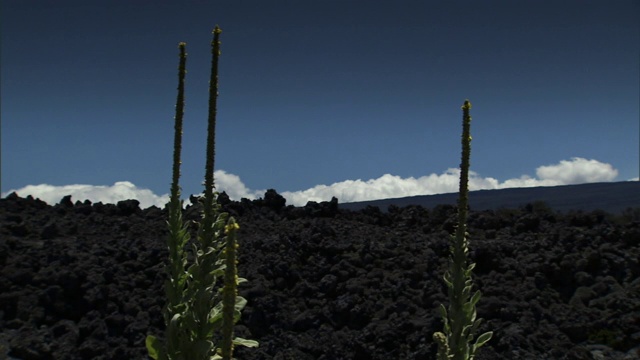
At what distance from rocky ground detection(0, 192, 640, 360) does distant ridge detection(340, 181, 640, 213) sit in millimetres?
18923

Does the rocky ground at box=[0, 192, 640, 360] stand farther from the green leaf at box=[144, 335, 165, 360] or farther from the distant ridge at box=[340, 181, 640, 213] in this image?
the distant ridge at box=[340, 181, 640, 213]

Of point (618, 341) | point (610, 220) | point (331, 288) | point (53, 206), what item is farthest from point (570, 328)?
point (53, 206)

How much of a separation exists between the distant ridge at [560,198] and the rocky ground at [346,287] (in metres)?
18.9

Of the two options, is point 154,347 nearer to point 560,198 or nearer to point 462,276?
point 462,276

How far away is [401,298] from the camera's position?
1453 cm

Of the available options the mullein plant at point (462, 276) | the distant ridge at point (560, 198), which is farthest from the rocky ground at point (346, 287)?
the distant ridge at point (560, 198)

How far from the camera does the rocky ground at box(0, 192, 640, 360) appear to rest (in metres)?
13.3

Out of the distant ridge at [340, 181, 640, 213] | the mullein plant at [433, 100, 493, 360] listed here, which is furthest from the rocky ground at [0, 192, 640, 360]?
the distant ridge at [340, 181, 640, 213]

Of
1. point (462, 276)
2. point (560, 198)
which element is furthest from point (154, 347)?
point (560, 198)

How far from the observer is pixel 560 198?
162ft

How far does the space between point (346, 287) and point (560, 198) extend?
3814 cm

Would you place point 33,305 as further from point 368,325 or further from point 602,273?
point 602,273

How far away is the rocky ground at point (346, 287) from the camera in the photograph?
13.3 meters

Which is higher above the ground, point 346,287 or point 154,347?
point 154,347
